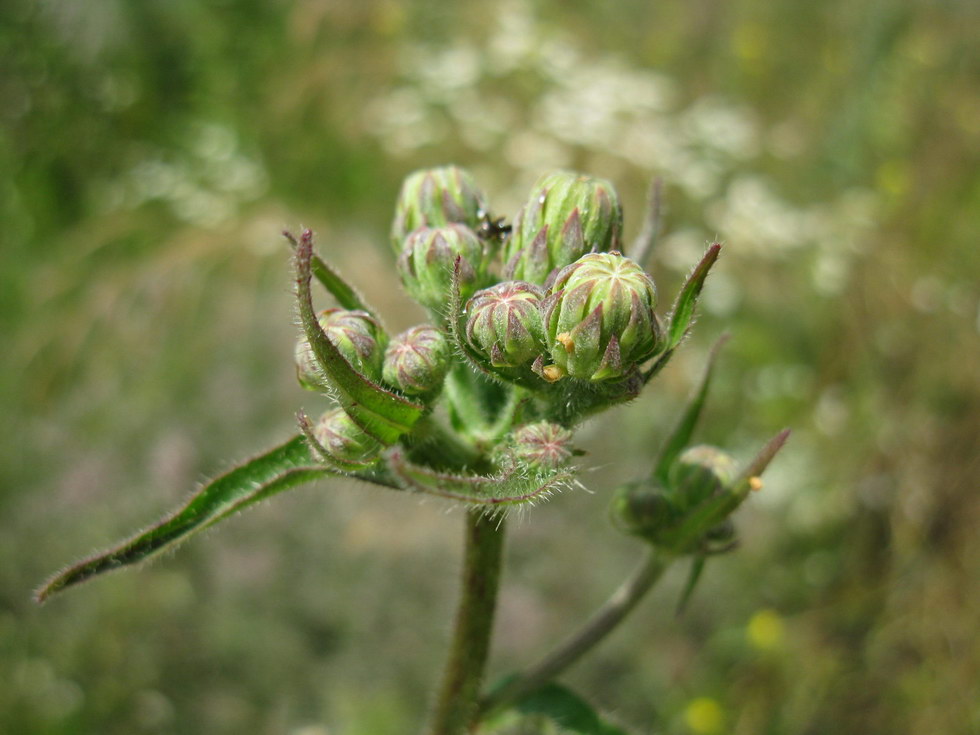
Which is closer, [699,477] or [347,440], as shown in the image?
[347,440]

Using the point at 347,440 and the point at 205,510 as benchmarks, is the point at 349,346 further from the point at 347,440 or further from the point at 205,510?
the point at 205,510

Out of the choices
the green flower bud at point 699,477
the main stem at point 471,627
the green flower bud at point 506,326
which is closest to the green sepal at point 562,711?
the main stem at point 471,627

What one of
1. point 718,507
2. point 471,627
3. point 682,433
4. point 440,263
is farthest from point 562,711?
point 440,263

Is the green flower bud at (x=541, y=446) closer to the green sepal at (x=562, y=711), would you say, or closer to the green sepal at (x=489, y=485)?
the green sepal at (x=489, y=485)

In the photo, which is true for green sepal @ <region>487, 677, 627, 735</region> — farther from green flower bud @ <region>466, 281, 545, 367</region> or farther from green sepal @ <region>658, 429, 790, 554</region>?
green flower bud @ <region>466, 281, 545, 367</region>

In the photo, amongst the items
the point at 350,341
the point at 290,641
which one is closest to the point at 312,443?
the point at 350,341

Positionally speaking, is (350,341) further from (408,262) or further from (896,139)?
(896,139)
